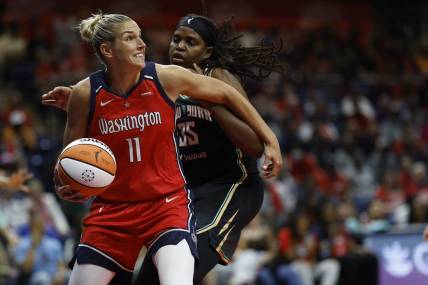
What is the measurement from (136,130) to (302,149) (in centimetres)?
1082

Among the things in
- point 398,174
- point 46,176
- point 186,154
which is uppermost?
point 186,154

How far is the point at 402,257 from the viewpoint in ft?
34.8

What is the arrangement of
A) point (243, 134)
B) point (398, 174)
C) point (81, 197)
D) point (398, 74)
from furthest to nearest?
point (398, 74)
point (398, 174)
point (243, 134)
point (81, 197)

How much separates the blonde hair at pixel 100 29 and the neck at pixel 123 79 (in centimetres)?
15

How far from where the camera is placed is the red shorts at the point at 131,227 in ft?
16.8

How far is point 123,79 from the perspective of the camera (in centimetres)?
513

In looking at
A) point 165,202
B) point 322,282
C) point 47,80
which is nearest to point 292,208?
point 322,282

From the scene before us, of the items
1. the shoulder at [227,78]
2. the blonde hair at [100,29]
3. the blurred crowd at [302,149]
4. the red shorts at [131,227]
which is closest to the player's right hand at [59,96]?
the blonde hair at [100,29]

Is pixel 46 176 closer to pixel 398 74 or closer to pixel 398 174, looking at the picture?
pixel 398 174

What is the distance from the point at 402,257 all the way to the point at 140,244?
19.8 ft

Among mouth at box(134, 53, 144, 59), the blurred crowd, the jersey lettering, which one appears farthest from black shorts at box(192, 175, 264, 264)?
the blurred crowd

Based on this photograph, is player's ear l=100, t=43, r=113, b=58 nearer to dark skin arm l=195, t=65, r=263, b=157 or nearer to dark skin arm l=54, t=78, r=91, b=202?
dark skin arm l=54, t=78, r=91, b=202

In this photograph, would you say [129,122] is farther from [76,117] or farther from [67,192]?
[67,192]

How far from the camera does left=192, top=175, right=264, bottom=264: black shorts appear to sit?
563 centimetres
